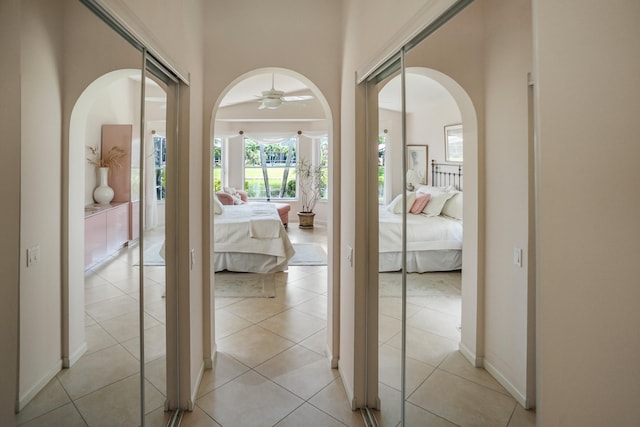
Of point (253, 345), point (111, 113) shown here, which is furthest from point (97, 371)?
point (253, 345)

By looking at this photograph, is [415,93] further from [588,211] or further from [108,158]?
[108,158]

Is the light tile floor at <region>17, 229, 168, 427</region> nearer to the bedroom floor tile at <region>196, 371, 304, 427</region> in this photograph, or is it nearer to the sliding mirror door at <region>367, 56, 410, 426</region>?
the bedroom floor tile at <region>196, 371, 304, 427</region>

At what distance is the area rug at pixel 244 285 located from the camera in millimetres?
4566

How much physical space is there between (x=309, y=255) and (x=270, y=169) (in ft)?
15.6

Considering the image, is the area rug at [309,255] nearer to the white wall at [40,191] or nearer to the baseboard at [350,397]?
the baseboard at [350,397]

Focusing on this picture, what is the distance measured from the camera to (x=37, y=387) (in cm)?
97

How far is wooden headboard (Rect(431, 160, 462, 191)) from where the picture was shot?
125 centimetres

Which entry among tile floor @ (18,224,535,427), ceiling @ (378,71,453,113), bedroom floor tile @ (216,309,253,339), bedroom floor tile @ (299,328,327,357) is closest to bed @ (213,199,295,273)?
bedroom floor tile @ (216,309,253,339)

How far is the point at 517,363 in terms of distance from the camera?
905 millimetres

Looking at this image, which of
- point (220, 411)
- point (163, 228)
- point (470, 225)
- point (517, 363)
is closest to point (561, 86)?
point (470, 225)

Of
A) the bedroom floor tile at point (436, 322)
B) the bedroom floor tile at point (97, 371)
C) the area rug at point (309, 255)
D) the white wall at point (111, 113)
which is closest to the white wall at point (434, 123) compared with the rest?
Answer: the bedroom floor tile at point (436, 322)

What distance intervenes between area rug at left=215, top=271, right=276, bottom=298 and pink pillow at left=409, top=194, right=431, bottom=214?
319cm

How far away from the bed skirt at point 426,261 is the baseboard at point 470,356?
0.82ft

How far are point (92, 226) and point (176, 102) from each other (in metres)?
1.17
